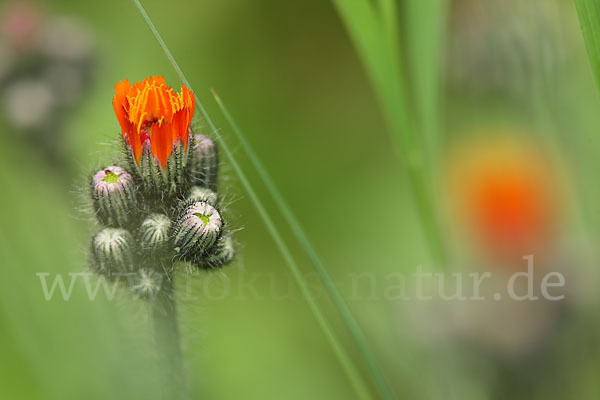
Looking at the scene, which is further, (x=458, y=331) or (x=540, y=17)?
(x=540, y=17)

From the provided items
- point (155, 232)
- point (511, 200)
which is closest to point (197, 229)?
point (155, 232)

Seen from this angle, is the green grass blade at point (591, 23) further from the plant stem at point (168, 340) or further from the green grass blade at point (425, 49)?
the plant stem at point (168, 340)

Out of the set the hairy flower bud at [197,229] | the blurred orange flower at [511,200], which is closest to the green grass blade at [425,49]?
the blurred orange flower at [511,200]

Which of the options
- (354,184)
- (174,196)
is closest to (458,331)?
(174,196)

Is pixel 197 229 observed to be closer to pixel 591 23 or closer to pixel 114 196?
pixel 114 196

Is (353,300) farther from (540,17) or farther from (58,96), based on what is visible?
(58,96)

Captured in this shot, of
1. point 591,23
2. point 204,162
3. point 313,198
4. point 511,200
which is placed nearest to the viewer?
point 591,23
